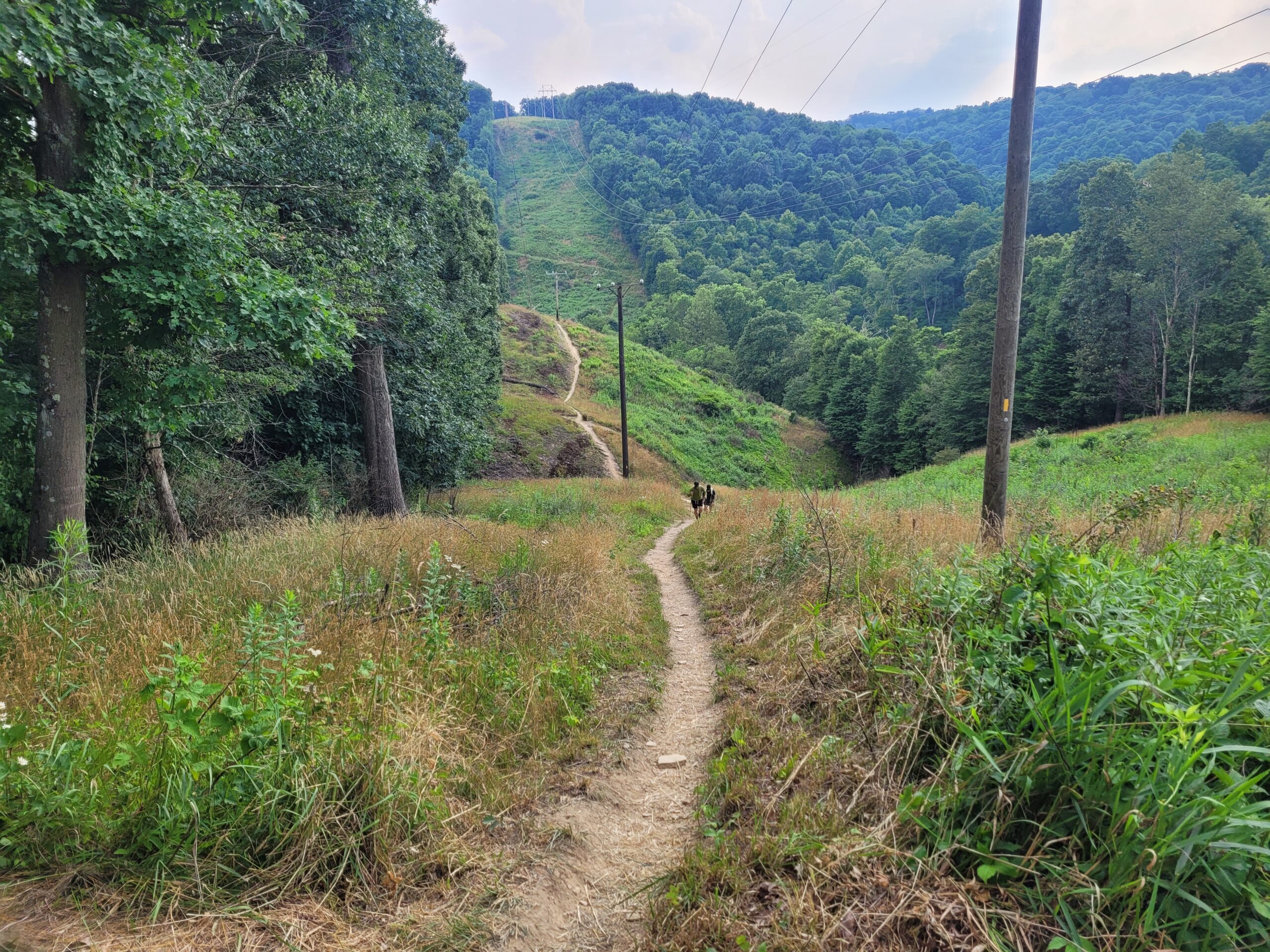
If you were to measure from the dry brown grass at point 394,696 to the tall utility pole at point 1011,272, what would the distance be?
15.0 feet

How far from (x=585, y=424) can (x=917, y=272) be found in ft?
232

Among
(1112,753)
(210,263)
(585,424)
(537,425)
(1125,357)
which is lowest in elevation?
(585,424)

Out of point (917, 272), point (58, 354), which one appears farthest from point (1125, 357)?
point (917, 272)

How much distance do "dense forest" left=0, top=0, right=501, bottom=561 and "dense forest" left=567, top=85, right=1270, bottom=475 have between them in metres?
37.7

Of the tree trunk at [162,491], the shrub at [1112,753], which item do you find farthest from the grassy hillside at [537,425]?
the shrub at [1112,753]

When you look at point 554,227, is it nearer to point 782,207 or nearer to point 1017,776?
point 782,207

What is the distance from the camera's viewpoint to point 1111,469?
820 inches

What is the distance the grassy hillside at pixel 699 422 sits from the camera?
1639 inches

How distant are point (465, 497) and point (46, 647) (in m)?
15.6

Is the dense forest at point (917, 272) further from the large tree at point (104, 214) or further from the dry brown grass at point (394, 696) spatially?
the large tree at point (104, 214)

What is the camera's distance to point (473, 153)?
13750 cm

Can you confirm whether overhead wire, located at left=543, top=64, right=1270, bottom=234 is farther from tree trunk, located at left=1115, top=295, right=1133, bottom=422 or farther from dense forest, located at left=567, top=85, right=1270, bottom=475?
tree trunk, located at left=1115, top=295, right=1133, bottom=422

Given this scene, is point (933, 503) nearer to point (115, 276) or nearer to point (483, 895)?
point (483, 895)

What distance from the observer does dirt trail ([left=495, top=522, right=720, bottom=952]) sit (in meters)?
2.88
